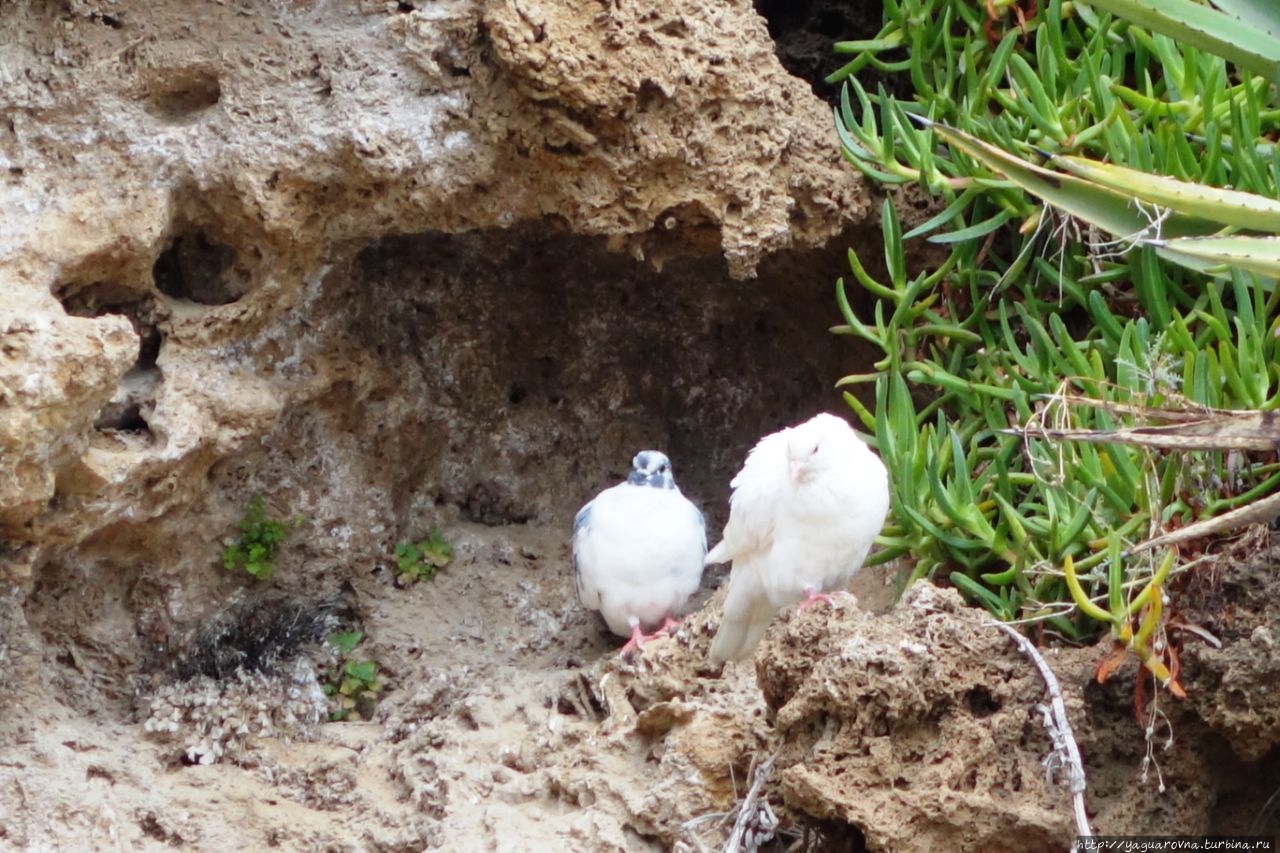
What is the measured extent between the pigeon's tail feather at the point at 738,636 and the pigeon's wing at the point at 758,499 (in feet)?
0.67

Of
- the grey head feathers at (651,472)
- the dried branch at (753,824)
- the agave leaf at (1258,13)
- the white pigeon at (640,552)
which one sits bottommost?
the white pigeon at (640,552)

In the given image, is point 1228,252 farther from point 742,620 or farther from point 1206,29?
point 742,620

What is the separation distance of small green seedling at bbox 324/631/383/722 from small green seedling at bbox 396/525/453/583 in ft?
1.30

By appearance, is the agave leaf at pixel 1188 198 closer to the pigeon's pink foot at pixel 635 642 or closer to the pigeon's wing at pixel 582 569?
the pigeon's pink foot at pixel 635 642

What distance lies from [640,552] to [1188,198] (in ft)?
7.89

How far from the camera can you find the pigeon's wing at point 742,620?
4898mm

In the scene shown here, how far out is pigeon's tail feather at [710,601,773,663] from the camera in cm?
492

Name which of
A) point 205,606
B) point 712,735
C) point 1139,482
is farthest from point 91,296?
point 1139,482

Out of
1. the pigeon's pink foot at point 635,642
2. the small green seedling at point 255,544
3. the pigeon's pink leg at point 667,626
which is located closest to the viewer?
the pigeon's pink foot at point 635,642

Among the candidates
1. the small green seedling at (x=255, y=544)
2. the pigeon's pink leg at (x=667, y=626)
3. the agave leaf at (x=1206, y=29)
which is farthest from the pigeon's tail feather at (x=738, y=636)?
the agave leaf at (x=1206, y=29)

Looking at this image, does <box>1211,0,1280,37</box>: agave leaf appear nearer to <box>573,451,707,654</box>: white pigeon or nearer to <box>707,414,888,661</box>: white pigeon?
<box>707,414,888,661</box>: white pigeon

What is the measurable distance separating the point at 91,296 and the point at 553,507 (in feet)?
7.10

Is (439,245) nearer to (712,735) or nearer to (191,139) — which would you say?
(191,139)

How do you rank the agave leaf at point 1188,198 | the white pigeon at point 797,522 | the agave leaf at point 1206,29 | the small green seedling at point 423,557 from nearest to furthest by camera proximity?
the agave leaf at point 1188,198, the agave leaf at point 1206,29, the white pigeon at point 797,522, the small green seedling at point 423,557
